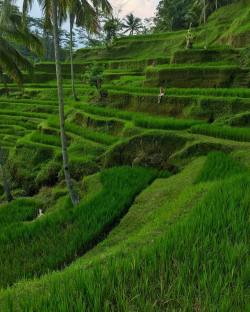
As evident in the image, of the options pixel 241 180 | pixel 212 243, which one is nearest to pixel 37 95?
pixel 241 180

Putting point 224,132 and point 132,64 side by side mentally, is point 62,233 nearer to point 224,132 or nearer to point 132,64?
point 224,132

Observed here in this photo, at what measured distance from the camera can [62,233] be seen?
34.3ft

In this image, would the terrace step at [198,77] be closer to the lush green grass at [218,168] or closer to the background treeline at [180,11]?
the lush green grass at [218,168]

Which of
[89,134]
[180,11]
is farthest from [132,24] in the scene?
[89,134]

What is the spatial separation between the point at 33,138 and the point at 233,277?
733 inches

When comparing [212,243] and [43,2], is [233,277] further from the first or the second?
[43,2]

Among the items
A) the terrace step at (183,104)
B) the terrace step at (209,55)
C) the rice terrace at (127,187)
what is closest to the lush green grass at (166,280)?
the rice terrace at (127,187)

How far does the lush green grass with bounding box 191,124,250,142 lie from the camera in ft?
46.5

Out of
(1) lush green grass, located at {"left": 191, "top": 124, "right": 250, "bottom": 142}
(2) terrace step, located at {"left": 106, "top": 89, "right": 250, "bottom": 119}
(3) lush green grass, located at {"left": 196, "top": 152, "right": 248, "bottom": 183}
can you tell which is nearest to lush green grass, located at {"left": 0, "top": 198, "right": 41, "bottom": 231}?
(3) lush green grass, located at {"left": 196, "top": 152, "right": 248, "bottom": 183}

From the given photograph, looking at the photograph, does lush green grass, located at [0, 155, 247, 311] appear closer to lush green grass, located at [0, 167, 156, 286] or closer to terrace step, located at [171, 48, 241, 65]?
lush green grass, located at [0, 167, 156, 286]

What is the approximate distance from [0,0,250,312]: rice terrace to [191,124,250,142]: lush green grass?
0.13 ft

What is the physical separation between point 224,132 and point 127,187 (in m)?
4.35

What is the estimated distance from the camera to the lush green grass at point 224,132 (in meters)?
14.2

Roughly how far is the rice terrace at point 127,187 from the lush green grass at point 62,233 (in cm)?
3
